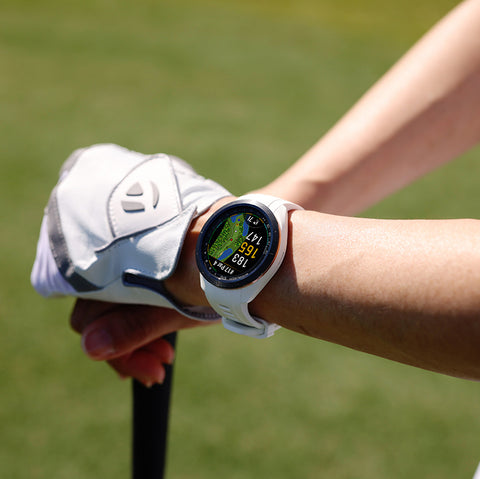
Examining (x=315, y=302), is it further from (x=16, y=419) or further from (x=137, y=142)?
(x=137, y=142)

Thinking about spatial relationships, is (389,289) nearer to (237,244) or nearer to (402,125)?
(237,244)

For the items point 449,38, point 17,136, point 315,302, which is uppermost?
point 449,38

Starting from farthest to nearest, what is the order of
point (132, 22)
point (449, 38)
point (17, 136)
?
point (132, 22)
point (17, 136)
point (449, 38)

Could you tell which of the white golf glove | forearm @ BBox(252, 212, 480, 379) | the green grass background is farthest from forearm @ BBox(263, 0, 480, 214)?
the green grass background

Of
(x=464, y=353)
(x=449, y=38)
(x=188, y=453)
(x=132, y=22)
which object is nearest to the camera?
(x=464, y=353)

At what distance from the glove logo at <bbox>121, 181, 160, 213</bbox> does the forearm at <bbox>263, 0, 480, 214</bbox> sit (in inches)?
8.3

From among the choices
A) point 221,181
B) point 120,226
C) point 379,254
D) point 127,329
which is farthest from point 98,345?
point 221,181

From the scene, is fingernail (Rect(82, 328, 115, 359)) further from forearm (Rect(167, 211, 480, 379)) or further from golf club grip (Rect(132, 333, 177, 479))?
forearm (Rect(167, 211, 480, 379))

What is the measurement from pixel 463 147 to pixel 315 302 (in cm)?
54

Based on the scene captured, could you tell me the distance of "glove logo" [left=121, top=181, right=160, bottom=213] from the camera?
74 centimetres

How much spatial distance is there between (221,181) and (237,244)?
2.32 m

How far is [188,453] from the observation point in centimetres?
170

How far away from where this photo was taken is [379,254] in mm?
545

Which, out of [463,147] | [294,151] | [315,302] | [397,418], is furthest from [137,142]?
[315,302]
